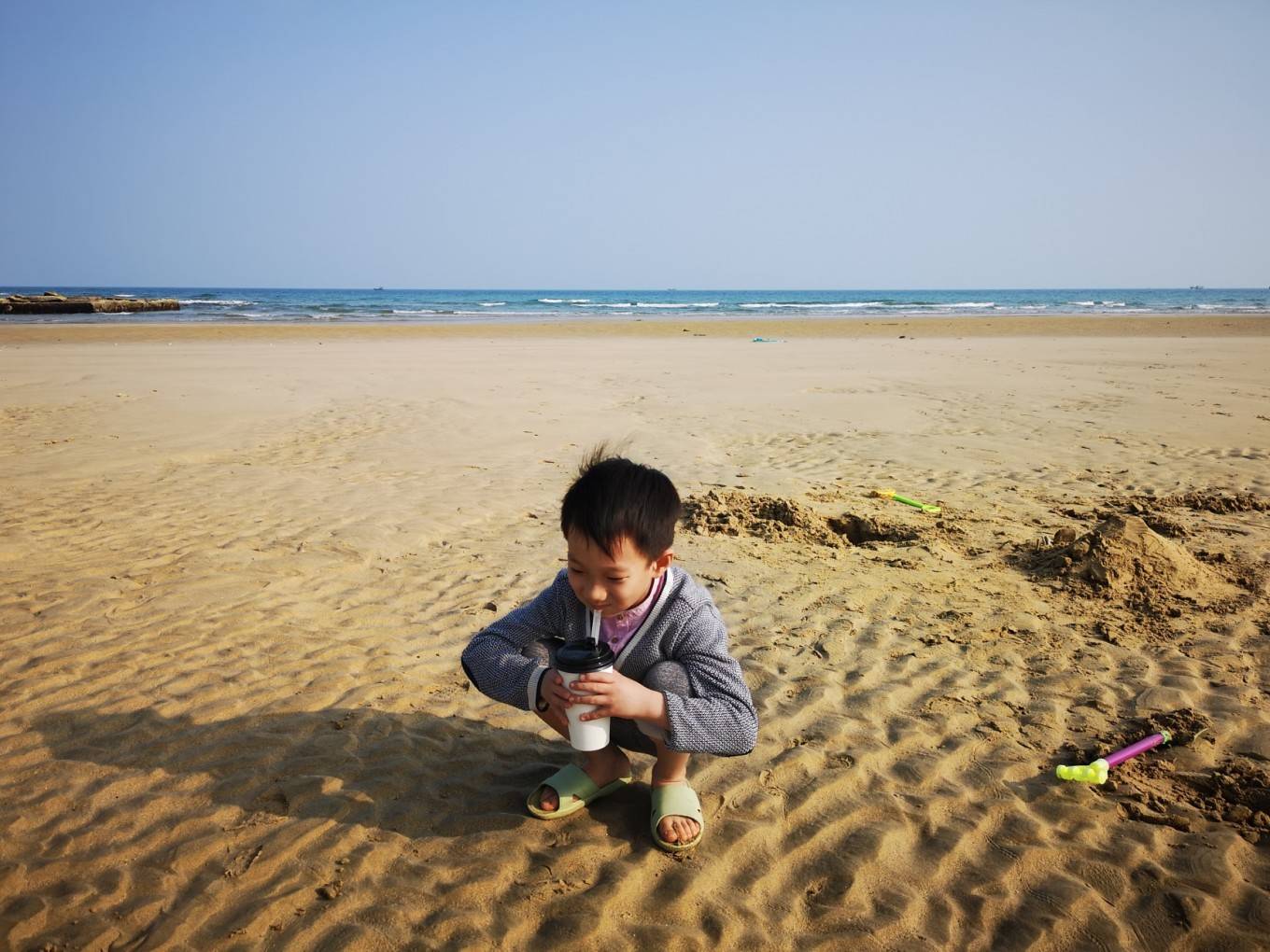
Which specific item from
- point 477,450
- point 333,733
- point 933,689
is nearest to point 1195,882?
point 933,689

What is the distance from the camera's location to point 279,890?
2.26 metres

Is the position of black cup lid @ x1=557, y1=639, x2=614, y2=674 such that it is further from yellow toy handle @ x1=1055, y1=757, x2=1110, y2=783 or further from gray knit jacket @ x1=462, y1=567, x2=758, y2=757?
yellow toy handle @ x1=1055, y1=757, x2=1110, y2=783

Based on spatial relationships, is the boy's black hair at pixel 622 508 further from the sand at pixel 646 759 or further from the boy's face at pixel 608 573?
the sand at pixel 646 759

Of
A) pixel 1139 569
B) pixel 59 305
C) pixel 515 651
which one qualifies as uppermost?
pixel 59 305

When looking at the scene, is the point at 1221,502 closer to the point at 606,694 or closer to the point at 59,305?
the point at 606,694

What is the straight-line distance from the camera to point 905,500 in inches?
240

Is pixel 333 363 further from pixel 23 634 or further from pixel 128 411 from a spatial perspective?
pixel 23 634

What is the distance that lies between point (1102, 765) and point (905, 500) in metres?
3.49

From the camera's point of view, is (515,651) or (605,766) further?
(605,766)

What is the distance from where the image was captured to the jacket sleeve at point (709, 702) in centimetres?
233

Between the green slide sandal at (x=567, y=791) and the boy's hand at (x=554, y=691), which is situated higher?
the boy's hand at (x=554, y=691)

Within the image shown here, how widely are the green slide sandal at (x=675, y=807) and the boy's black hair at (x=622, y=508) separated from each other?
79 centimetres

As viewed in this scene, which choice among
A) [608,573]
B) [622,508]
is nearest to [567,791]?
[608,573]

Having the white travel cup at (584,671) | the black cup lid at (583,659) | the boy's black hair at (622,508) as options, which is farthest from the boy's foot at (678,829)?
the boy's black hair at (622,508)
